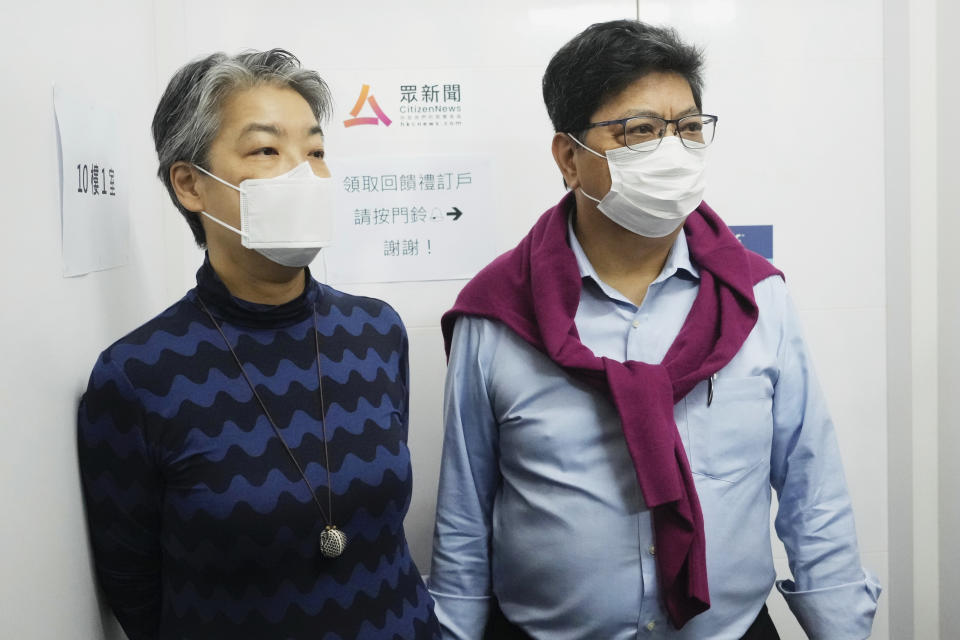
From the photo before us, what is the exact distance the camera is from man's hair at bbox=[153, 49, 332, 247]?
1225mm

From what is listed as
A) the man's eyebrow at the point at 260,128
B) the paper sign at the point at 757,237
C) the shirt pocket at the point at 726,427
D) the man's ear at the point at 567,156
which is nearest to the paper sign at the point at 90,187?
the man's eyebrow at the point at 260,128

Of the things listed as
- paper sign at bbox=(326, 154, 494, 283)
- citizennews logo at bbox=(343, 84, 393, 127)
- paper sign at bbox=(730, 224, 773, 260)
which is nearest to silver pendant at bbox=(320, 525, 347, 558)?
paper sign at bbox=(326, 154, 494, 283)

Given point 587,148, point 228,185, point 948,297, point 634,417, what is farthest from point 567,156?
point 948,297

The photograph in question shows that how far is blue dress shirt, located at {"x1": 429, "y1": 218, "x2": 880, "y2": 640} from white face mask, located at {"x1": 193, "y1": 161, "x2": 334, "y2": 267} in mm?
386

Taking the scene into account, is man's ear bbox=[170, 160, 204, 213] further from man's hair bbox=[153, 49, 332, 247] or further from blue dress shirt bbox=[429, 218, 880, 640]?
blue dress shirt bbox=[429, 218, 880, 640]

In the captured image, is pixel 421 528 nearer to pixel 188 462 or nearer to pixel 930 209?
pixel 188 462

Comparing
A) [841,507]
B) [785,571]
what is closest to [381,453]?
[841,507]

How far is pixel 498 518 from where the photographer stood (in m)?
1.50

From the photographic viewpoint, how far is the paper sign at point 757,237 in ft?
6.70

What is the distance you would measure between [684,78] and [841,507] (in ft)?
2.57

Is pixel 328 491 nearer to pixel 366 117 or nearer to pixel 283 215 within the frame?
pixel 283 215

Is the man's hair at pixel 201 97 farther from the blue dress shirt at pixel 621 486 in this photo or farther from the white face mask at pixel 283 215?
the blue dress shirt at pixel 621 486

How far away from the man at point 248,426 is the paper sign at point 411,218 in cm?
61

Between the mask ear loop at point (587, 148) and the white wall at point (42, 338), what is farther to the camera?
the mask ear loop at point (587, 148)
